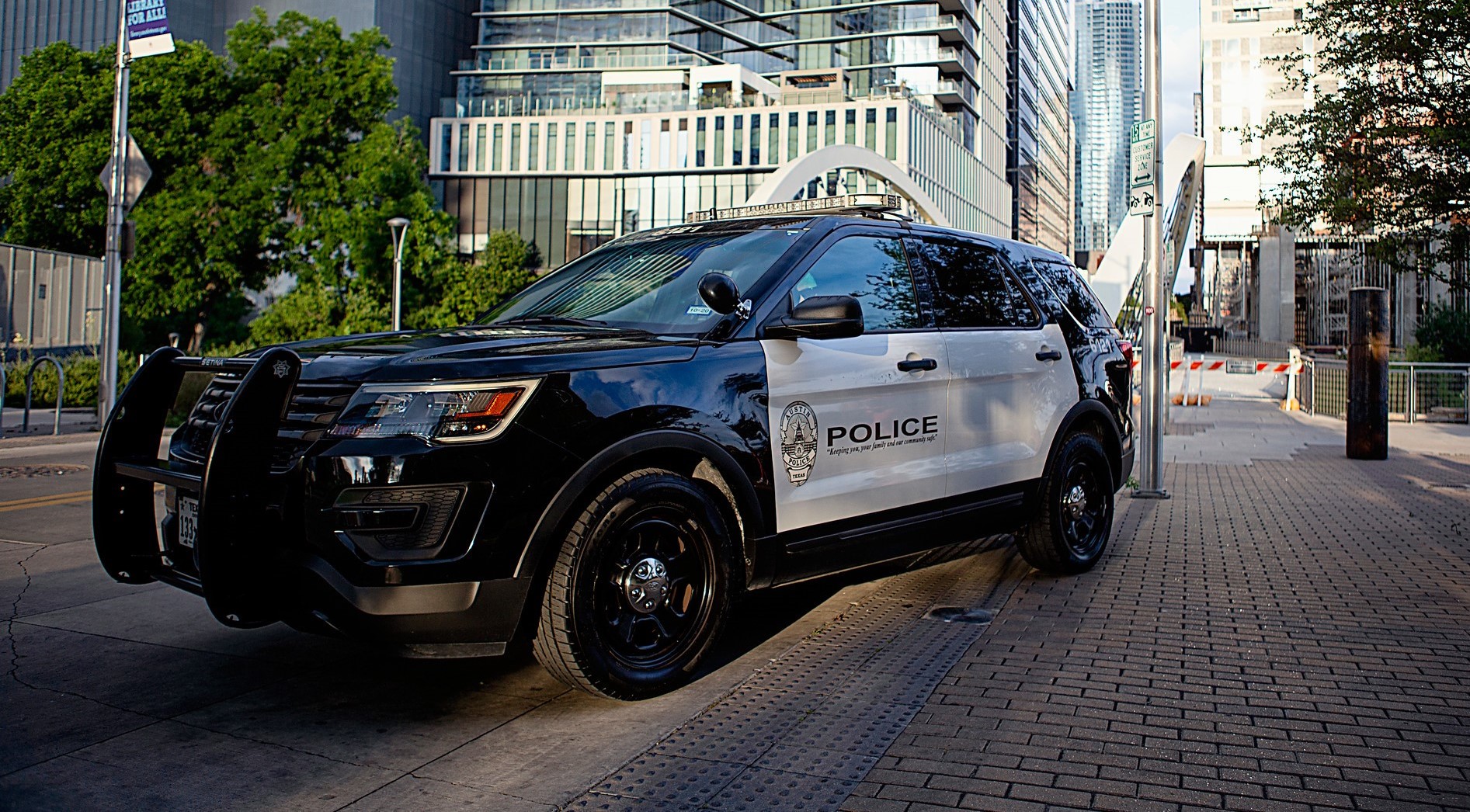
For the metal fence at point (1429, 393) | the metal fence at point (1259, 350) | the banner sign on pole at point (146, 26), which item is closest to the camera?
the banner sign on pole at point (146, 26)

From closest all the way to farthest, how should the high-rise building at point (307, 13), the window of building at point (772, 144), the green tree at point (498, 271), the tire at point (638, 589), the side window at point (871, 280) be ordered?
the tire at point (638, 589), the side window at point (871, 280), the green tree at point (498, 271), the high-rise building at point (307, 13), the window of building at point (772, 144)

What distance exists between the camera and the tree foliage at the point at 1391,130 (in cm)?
1406

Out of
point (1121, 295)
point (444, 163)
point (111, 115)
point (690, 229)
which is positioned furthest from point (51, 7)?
point (690, 229)

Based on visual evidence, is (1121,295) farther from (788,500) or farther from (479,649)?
(479,649)

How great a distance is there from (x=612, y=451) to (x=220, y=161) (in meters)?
42.3

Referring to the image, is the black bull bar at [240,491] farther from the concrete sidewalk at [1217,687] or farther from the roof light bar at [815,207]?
the roof light bar at [815,207]

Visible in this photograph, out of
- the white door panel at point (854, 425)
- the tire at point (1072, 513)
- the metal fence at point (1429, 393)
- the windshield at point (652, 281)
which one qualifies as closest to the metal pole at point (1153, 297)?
the tire at point (1072, 513)

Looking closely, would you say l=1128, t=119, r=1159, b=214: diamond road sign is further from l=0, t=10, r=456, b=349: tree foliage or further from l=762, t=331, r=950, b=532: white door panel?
l=0, t=10, r=456, b=349: tree foliage

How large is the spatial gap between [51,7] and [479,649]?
9875 centimetres

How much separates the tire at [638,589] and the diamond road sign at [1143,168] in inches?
326

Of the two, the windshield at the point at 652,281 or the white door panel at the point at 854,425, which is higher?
the windshield at the point at 652,281

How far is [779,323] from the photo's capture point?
4434 millimetres

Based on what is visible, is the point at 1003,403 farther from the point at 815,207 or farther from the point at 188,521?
the point at 188,521

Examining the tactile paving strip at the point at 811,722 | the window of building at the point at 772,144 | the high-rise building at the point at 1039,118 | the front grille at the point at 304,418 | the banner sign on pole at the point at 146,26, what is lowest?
the tactile paving strip at the point at 811,722
